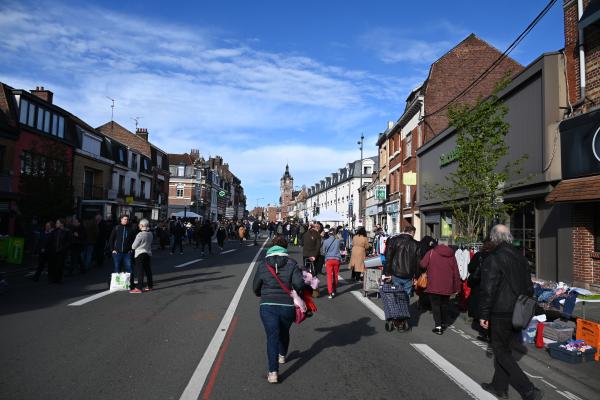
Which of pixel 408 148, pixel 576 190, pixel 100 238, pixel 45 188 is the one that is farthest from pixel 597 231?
pixel 45 188

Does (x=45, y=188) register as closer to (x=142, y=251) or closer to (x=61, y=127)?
(x=142, y=251)

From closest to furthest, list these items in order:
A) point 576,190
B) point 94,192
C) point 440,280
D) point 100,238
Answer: point 440,280, point 576,190, point 100,238, point 94,192

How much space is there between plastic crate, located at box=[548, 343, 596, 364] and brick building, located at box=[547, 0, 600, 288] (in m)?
4.74

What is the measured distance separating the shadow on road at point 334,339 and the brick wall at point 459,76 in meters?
19.8

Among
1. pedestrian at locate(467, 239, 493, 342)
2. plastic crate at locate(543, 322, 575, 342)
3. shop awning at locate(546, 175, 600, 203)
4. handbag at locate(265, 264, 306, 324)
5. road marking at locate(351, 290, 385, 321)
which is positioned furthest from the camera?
shop awning at locate(546, 175, 600, 203)

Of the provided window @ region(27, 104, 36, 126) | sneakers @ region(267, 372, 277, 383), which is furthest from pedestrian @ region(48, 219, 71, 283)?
window @ region(27, 104, 36, 126)

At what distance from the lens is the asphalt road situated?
4.61 meters

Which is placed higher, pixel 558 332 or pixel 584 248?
pixel 584 248

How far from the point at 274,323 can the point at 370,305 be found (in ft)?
18.0

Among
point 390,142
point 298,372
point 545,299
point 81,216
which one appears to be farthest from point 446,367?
point 390,142

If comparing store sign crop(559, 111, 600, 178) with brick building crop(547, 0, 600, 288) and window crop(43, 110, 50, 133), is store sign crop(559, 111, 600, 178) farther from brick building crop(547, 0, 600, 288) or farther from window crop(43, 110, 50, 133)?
window crop(43, 110, 50, 133)

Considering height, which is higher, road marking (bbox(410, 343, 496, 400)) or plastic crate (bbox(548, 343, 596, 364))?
plastic crate (bbox(548, 343, 596, 364))

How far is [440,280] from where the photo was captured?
7465 millimetres

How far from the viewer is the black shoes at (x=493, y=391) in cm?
458
